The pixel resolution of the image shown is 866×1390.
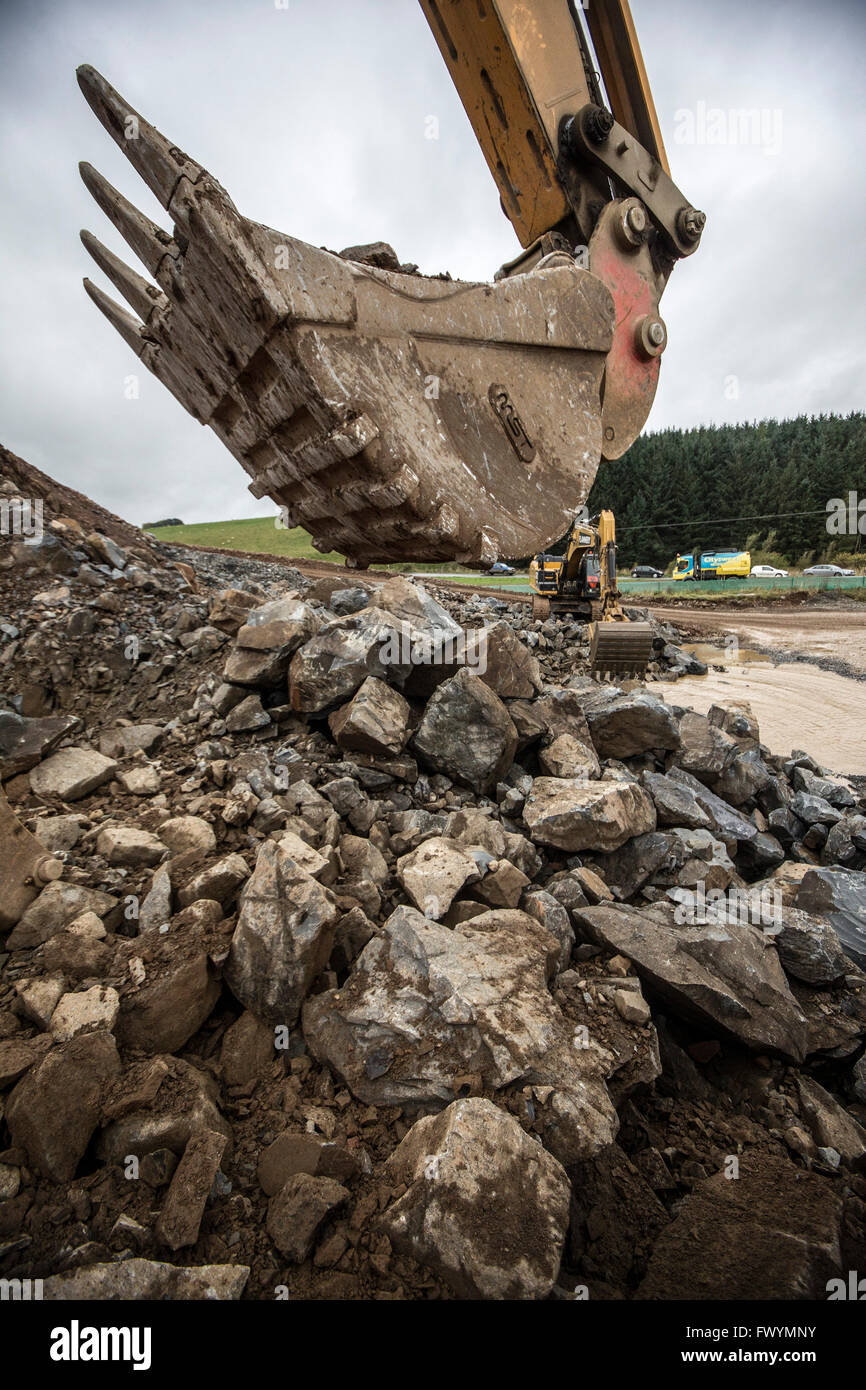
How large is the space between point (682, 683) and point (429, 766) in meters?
8.06

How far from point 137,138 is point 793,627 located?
18048mm

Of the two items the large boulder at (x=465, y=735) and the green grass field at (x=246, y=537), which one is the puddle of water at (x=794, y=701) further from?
the green grass field at (x=246, y=537)

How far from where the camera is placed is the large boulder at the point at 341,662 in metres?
3.29

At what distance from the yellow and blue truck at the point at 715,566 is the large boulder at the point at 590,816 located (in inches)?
1124

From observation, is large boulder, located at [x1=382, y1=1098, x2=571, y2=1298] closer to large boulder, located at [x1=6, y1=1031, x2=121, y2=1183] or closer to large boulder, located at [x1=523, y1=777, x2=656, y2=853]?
large boulder, located at [x1=6, y1=1031, x2=121, y2=1183]

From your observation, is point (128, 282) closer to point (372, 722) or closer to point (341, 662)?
point (341, 662)

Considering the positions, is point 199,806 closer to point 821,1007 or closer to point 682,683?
point 821,1007

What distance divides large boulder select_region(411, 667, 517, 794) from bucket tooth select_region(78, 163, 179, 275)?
233cm

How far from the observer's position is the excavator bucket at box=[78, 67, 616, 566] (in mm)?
1451

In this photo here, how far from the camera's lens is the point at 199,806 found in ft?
8.62

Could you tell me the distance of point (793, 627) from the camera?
15820 millimetres

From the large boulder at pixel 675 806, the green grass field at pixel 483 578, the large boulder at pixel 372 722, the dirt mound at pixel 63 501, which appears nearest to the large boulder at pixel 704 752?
the large boulder at pixel 675 806

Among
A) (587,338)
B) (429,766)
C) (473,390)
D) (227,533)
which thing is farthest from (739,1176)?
(227,533)

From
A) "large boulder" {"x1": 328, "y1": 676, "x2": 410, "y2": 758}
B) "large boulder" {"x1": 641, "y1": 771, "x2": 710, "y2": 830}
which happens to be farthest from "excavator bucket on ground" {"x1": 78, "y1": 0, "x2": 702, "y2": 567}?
"large boulder" {"x1": 641, "y1": 771, "x2": 710, "y2": 830}
